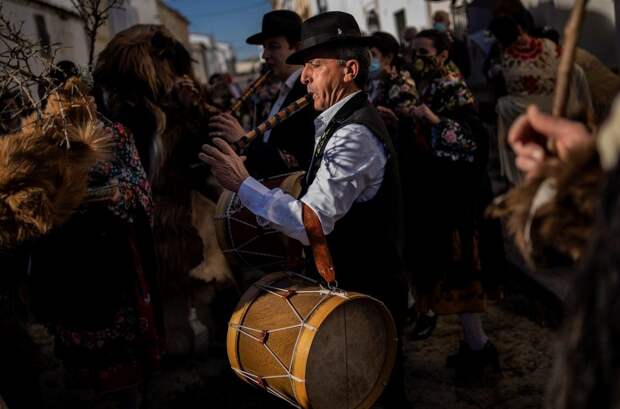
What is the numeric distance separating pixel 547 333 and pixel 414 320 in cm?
83

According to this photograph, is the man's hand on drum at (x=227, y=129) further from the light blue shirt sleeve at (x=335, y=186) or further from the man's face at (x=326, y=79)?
the light blue shirt sleeve at (x=335, y=186)

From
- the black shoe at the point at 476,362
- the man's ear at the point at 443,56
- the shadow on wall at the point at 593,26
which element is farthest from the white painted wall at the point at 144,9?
the black shoe at the point at 476,362

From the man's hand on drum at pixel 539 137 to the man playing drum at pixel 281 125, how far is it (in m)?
1.95

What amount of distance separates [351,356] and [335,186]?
606mm

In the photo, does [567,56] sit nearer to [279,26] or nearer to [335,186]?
[335,186]

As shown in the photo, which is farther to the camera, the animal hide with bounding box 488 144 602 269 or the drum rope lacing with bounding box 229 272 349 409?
the drum rope lacing with bounding box 229 272 349 409

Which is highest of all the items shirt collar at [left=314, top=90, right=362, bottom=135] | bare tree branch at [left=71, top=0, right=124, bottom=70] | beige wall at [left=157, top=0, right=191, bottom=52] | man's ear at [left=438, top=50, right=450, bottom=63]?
beige wall at [left=157, top=0, right=191, bottom=52]

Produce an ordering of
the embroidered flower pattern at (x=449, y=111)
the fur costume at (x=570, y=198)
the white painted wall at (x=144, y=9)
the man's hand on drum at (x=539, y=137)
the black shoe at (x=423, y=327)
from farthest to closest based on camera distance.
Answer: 1. the white painted wall at (x=144, y=9)
2. the black shoe at (x=423, y=327)
3. the embroidered flower pattern at (x=449, y=111)
4. the man's hand on drum at (x=539, y=137)
5. the fur costume at (x=570, y=198)

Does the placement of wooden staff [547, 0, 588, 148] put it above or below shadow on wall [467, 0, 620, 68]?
below

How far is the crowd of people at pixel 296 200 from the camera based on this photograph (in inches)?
41.1

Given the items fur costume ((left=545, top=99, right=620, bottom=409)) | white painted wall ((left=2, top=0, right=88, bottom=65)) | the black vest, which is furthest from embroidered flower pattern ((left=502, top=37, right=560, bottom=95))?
white painted wall ((left=2, top=0, right=88, bottom=65))

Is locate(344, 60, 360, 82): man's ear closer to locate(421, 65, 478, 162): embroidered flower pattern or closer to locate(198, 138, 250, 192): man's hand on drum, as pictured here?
locate(198, 138, 250, 192): man's hand on drum

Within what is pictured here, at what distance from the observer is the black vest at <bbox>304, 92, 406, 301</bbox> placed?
226 cm

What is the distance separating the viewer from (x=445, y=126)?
10.5 ft
